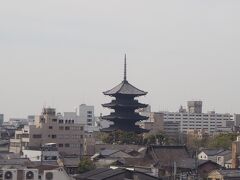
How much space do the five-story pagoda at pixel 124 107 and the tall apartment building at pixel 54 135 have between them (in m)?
8.73

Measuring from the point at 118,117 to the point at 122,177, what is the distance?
5115 centimetres

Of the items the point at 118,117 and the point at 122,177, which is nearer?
the point at 122,177

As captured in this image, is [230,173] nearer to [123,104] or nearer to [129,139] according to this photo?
[129,139]

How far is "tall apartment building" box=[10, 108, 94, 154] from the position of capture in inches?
3204

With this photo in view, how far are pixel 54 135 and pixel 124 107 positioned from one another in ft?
44.2

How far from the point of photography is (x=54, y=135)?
8219 cm

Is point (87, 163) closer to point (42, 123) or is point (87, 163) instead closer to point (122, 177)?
point (122, 177)

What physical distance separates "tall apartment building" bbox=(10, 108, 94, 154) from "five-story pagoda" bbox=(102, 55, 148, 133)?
8727 millimetres

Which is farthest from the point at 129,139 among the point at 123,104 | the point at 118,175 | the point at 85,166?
the point at 118,175

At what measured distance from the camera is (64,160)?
55.4 metres

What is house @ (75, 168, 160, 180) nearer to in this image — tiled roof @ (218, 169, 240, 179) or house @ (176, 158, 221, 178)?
tiled roof @ (218, 169, 240, 179)

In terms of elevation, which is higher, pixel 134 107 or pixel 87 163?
pixel 134 107

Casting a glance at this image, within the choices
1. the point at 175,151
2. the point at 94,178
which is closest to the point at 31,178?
the point at 94,178

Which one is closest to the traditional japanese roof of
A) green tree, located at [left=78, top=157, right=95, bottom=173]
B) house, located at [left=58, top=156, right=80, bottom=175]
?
house, located at [left=58, top=156, right=80, bottom=175]
